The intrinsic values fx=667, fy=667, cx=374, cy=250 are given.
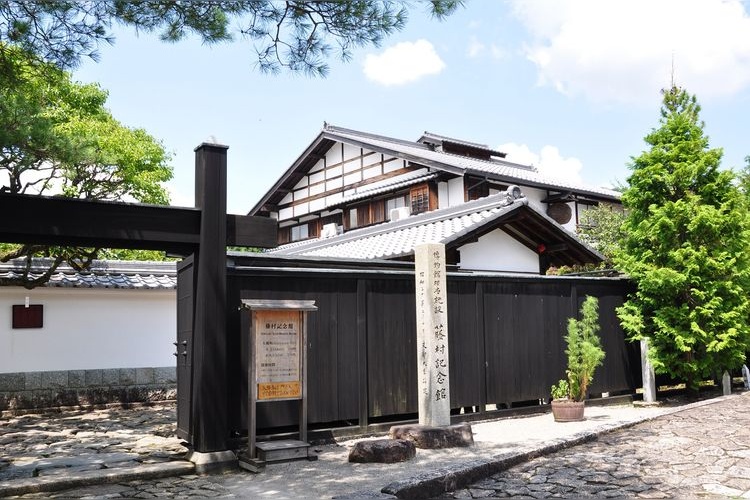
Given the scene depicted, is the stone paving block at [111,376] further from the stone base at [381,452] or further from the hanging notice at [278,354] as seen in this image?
the stone base at [381,452]

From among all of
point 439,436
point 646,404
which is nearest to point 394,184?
point 646,404

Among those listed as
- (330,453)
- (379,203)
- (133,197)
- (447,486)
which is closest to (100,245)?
(330,453)

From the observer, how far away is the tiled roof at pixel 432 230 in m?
15.6

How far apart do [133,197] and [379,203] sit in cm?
1129

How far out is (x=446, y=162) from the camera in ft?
80.1

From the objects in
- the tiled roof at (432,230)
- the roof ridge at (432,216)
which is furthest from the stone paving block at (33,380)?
the roof ridge at (432,216)

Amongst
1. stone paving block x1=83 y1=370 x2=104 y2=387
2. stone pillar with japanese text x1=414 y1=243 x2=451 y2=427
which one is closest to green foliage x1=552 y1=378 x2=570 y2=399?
stone pillar with japanese text x1=414 y1=243 x2=451 y2=427

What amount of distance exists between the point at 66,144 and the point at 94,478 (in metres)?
4.57

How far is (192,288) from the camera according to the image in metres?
8.84

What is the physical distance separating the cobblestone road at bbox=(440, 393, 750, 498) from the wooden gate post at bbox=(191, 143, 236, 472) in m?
3.22

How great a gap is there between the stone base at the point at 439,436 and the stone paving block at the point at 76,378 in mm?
9006

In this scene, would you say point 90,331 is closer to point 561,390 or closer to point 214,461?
point 214,461

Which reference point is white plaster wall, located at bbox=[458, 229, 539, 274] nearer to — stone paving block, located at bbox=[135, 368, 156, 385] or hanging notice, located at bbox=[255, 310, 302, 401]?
hanging notice, located at bbox=[255, 310, 302, 401]

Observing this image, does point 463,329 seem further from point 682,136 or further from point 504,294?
point 682,136
